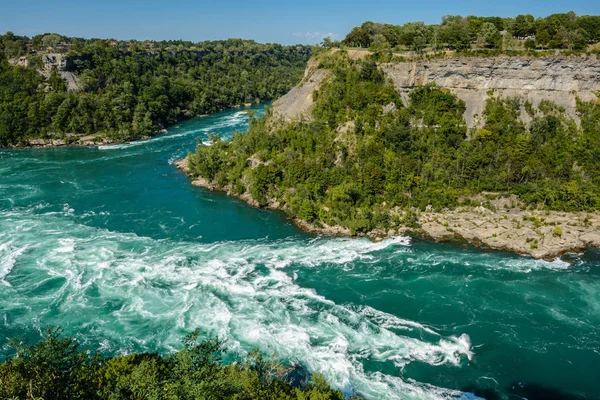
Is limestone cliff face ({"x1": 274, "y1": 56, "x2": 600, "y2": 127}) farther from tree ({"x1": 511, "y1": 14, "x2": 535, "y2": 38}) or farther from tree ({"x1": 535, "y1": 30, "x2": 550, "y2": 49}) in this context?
tree ({"x1": 511, "y1": 14, "x2": 535, "y2": 38})

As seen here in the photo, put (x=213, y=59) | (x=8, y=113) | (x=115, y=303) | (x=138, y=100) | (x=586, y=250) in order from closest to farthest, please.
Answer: (x=115, y=303)
(x=586, y=250)
(x=8, y=113)
(x=138, y=100)
(x=213, y=59)

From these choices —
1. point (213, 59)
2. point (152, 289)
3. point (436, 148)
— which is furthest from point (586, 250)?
point (213, 59)

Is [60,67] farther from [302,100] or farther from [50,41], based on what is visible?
[302,100]

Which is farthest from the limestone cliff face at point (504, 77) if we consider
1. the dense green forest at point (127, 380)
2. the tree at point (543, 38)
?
the dense green forest at point (127, 380)

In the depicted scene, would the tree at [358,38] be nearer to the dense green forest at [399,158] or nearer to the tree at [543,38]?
the dense green forest at [399,158]

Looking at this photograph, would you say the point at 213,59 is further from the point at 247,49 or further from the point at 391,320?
the point at 391,320

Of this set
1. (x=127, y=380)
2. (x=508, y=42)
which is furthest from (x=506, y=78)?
(x=127, y=380)
